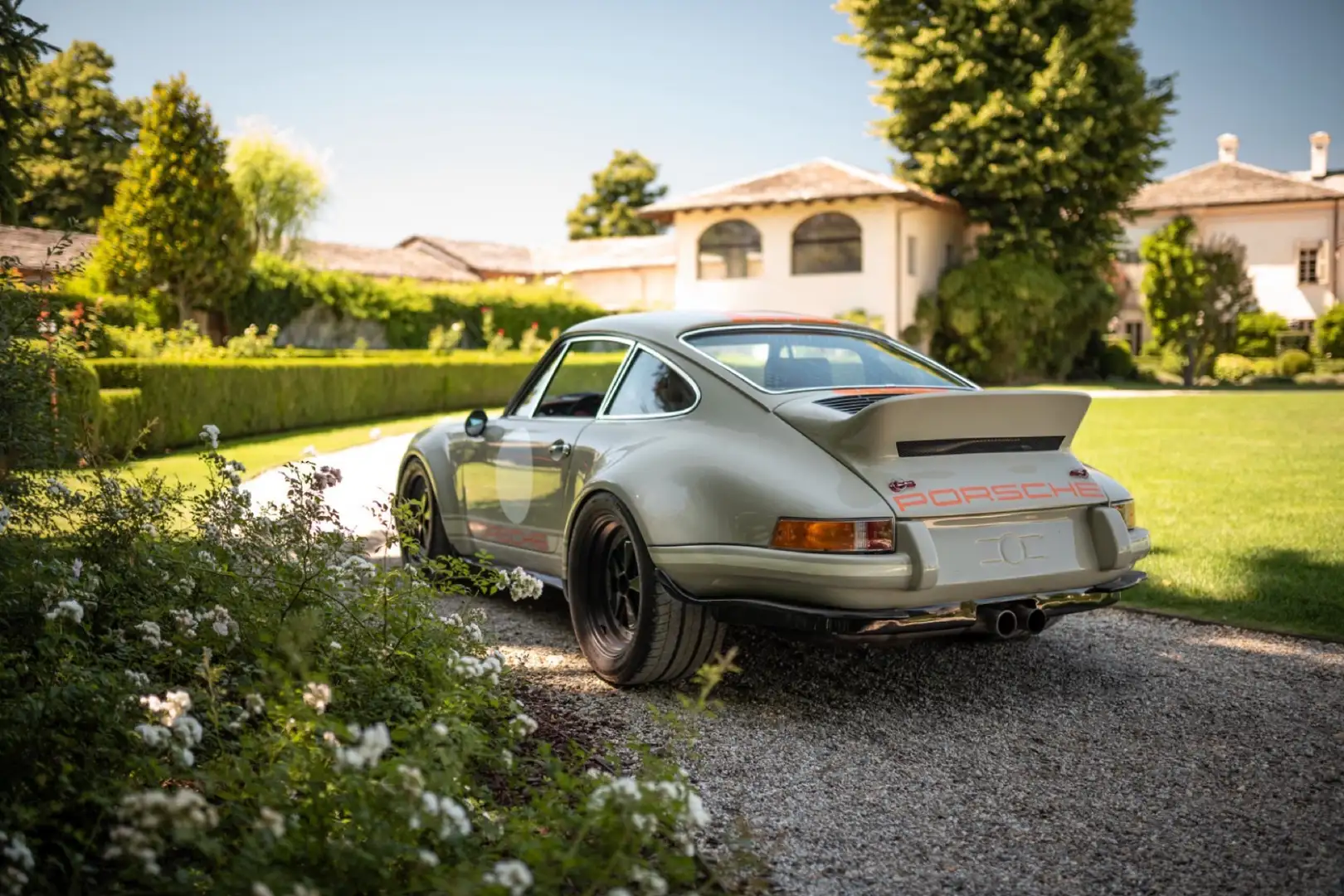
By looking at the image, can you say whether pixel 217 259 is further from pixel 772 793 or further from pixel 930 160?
pixel 772 793

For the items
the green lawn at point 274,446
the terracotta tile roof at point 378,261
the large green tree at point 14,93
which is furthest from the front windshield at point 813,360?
the terracotta tile roof at point 378,261

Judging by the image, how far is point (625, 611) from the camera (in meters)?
4.76

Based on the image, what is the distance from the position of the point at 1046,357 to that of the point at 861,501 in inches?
Result: 1238

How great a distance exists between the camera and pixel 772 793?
11.8 ft

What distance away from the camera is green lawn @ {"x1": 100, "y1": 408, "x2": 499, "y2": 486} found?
479 inches

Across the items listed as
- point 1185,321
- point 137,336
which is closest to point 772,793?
point 137,336

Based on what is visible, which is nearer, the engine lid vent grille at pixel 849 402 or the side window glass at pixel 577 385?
the engine lid vent grille at pixel 849 402

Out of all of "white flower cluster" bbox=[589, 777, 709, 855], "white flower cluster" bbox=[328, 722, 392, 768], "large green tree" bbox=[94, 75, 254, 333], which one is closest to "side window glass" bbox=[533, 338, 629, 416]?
"white flower cluster" bbox=[589, 777, 709, 855]

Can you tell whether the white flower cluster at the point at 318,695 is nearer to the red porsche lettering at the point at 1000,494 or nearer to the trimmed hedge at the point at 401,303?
the red porsche lettering at the point at 1000,494

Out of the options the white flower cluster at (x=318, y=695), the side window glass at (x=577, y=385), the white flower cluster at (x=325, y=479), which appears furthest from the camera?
the side window glass at (x=577, y=385)

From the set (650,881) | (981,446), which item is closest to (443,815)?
(650,881)

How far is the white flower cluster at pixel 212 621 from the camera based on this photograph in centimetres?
344

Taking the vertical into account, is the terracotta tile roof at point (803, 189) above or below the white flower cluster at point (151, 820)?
above

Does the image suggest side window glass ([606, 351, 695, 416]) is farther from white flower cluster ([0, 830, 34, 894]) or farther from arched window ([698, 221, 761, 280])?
arched window ([698, 221, 761, 280])
